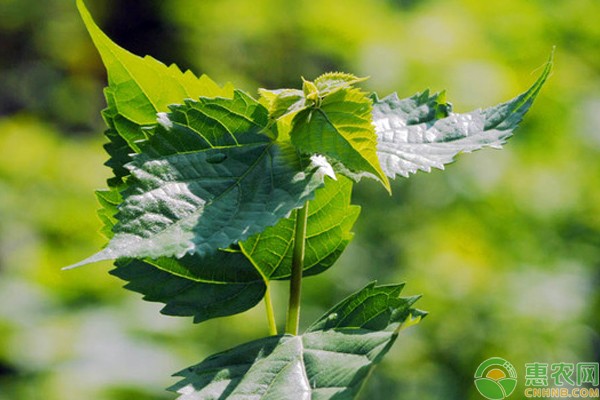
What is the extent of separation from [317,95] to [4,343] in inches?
89.7

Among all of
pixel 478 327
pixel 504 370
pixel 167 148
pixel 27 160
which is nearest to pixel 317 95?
pixel 167 148

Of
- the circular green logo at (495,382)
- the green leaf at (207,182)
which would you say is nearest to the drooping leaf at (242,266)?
the green leaf at (207,182)

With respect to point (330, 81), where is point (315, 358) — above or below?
below

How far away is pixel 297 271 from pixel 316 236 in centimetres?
9

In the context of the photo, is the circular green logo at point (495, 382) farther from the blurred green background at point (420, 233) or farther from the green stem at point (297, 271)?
the blurred green background at point (420, 233)

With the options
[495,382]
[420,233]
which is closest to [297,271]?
[495,382]

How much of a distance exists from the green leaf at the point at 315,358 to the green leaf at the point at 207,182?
0.47 feet

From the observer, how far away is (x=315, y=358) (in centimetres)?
59

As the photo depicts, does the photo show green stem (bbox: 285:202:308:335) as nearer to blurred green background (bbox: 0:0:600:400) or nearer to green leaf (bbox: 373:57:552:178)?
green leaf (bbox: 373:57:552:178)

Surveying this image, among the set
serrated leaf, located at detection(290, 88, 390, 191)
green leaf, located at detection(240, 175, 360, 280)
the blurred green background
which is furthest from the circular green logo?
the blurred green background

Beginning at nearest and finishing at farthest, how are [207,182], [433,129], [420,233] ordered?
[207,182] < [433,129] < [420,233]

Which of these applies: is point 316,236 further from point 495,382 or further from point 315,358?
point 495,382

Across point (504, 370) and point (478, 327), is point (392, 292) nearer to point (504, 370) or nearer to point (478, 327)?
point (504, 370)

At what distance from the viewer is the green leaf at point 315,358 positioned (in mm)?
555
